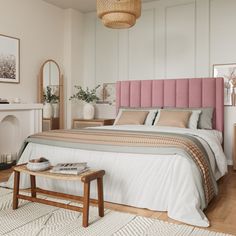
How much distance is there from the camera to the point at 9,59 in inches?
202

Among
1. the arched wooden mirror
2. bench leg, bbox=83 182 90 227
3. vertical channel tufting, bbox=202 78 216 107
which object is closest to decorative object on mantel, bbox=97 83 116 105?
the arched wooden mirror

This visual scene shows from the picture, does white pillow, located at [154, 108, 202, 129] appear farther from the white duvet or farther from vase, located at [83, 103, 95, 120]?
vase, located at [83, 103, 95, 120]

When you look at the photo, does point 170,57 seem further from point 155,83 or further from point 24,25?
point 24,25

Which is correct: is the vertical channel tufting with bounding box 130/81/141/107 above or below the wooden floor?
above

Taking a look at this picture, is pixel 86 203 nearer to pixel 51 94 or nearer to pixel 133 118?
pixel 133 118

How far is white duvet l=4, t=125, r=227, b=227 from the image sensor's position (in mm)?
2629

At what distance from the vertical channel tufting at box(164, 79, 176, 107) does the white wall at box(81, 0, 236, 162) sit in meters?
0.31

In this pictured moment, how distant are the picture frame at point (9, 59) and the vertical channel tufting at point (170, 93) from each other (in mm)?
2570

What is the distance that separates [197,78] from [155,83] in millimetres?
725

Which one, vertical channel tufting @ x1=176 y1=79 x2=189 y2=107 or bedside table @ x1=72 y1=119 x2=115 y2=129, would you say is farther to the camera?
bedside table @ x1=72 y1=119 x2=115 y2=129

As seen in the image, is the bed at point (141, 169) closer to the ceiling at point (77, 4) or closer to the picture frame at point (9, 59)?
the picture frame at point (9, 59)

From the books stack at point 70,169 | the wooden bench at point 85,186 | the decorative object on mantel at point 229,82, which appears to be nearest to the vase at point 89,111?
the decorative object on mantel at point 229,82

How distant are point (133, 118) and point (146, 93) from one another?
0.77 meters

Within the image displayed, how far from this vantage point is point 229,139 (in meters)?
5.00
